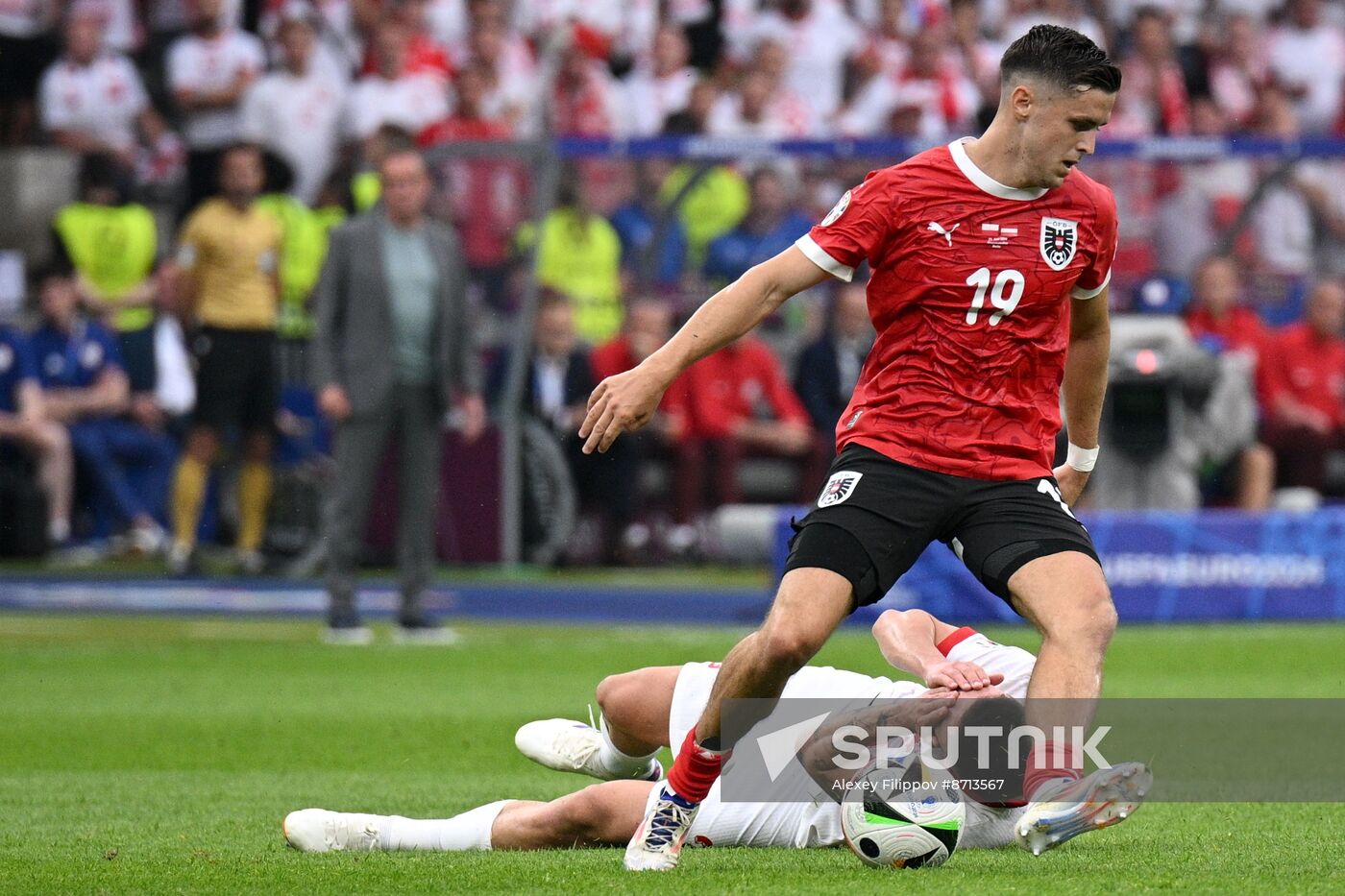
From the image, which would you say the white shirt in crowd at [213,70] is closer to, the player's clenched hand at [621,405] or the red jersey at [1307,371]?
the red jersey at [1307,371]

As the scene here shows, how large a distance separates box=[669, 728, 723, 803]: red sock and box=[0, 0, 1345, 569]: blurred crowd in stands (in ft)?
33.4

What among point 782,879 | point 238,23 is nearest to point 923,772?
point 782,879

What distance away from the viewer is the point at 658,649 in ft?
38.2

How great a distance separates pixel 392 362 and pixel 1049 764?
7876mm

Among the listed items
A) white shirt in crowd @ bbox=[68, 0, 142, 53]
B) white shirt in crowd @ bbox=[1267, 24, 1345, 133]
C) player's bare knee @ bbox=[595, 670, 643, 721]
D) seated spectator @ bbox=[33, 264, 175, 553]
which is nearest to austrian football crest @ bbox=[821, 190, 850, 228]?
player's bare knee @ bbox=[595, 670, 643, 721]

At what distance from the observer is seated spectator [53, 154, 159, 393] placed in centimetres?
1659

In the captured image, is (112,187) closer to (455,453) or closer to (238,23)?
(238,23)

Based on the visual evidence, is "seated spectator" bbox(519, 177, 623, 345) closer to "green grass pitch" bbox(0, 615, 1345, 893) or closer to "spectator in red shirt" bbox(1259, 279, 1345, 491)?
"green grass pitch" bbox(0, 615, 1345, 893)

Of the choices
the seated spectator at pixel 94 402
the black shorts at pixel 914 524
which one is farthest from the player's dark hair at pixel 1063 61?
the seated spectator at pixel 94 402

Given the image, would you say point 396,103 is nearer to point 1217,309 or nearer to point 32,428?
point 32,428

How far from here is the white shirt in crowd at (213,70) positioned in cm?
1750

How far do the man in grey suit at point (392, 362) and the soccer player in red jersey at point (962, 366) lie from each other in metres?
6.80

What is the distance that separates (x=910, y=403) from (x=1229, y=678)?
5222mm

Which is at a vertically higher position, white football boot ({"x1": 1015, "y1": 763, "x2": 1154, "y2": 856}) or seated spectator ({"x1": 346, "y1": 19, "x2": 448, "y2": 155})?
seated spectator ({"x1": 346, "y1": 19, "x2": 448, "y2": 155})
